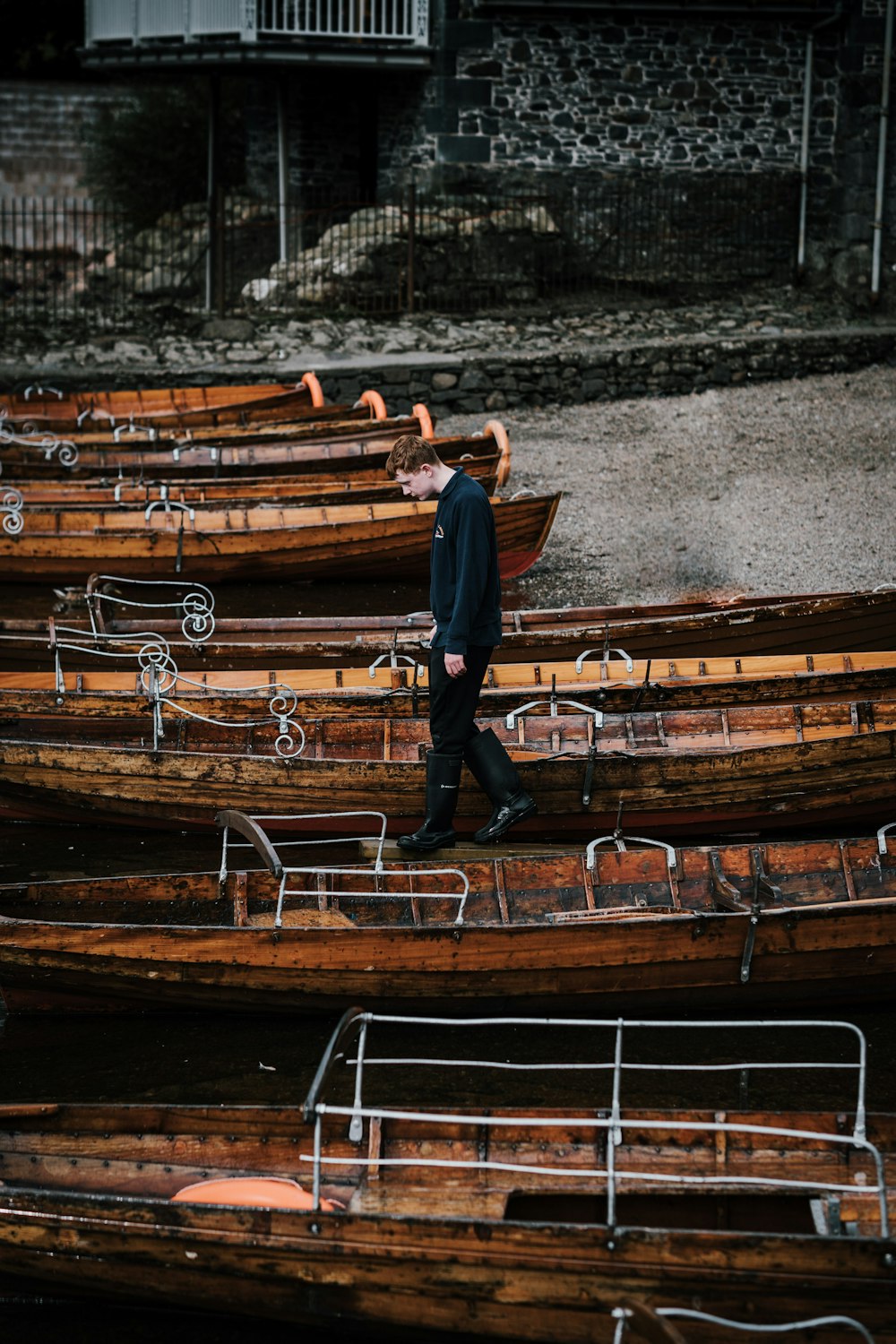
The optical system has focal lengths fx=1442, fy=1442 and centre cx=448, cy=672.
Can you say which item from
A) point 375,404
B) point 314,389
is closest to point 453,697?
point 375,404

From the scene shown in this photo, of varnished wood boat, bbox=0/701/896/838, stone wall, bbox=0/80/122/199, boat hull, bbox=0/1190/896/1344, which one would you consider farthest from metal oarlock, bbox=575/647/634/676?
stone wall, bbox=0/80/122/199

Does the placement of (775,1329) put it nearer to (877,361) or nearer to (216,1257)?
(216,1257)

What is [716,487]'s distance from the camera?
591 inches

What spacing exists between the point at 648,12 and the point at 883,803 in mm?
17324

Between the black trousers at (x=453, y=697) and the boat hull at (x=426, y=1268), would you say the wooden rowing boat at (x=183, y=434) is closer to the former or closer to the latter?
the black trousers at (x=453, y=697)

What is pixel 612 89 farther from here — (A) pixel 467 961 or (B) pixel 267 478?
(A) pixel 467 961

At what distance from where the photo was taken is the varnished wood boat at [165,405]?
51.8 feet

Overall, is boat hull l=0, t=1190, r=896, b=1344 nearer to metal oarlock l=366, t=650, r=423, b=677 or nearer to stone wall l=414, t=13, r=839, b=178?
metal oarlock l=366, t=650, r=423, b=677

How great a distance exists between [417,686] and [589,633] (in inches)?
54.5

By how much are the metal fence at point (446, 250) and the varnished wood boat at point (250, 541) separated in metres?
8.40

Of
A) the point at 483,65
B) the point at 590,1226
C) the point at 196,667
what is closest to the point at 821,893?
the point at 590,1226

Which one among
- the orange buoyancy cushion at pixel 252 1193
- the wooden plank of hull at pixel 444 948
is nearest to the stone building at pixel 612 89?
the wooden plank of hull at pixel 444 948

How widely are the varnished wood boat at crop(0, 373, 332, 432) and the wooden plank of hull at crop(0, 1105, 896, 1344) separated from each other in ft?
38.6

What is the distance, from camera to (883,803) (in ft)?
25.2
